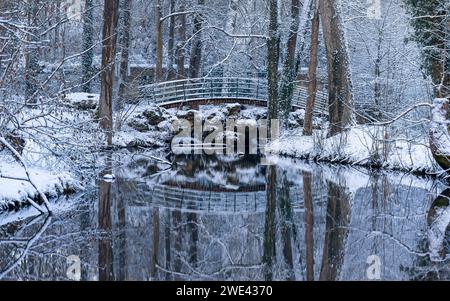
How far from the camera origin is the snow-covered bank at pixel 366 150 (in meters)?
16.7

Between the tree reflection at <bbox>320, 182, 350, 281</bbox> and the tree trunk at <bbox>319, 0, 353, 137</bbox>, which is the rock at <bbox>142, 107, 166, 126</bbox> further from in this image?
the tree reflection at <bbox>320, 182, 350, 281</bbox>

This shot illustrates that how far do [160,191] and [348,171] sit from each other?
6.26m

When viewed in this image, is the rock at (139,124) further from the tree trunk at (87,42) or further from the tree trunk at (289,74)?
the tree trunk at (289,74)

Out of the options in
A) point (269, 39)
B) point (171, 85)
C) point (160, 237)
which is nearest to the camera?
point (160, 237)

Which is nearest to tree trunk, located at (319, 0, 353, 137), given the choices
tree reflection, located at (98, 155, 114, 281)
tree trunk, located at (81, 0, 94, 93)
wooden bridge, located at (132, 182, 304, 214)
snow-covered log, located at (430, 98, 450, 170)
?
snow-covered log, located at (430, 98, 450, 170)

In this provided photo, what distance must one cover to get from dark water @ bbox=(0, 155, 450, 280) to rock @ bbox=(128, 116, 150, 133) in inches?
436

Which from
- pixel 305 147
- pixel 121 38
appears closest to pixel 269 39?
pixel 305 147

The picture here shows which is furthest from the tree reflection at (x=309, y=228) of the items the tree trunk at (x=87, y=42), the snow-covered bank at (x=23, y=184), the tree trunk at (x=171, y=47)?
the tree trunk at (x=171, y=47)

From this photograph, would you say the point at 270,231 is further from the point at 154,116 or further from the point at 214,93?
the point at 214,93

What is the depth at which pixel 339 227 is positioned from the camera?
9.45m

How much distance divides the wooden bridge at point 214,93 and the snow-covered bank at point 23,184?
16.5m

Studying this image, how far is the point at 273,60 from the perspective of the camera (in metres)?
24.2

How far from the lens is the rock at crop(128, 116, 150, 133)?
26.2m
